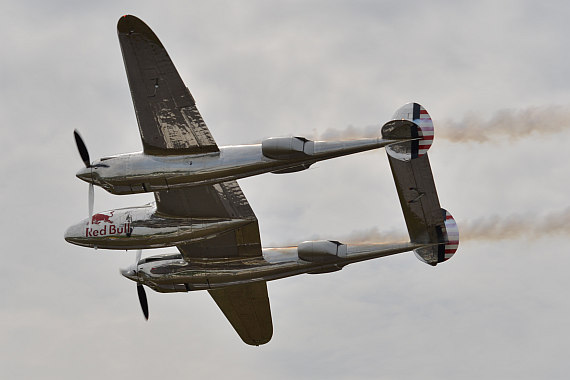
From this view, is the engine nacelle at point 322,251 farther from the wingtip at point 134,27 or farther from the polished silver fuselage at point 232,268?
the wingtip at point 134,27

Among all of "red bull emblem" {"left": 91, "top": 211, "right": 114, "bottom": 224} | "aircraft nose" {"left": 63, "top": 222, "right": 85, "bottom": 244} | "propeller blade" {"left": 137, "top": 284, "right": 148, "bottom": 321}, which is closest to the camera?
"red bull emblem" {"left": 91, "top": 211, "right": 114, "bottom": 224}

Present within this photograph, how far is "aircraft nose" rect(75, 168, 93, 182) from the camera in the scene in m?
47.1

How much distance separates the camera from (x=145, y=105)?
146 ft

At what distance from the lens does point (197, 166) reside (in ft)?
148

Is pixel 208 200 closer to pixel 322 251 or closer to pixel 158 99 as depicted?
pixel 322 251

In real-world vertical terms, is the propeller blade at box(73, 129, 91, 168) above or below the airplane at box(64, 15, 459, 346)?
above

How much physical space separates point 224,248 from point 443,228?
10.5m

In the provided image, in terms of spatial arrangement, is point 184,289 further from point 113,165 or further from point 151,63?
point 151,63

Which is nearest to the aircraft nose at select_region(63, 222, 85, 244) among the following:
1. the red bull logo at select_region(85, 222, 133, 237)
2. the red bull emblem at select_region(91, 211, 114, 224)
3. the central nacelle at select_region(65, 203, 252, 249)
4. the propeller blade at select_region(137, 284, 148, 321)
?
the central nacelle at select_region(65, 203, 252, 249)

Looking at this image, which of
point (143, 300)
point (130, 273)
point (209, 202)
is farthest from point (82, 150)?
point (143, 300)

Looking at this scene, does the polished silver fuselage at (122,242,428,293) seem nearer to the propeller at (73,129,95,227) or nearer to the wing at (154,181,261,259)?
the wing at (154,181,261,259)

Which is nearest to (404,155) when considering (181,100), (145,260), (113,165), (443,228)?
(443,228)

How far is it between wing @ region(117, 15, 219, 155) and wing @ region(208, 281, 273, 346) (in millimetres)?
12403

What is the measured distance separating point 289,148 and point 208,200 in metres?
7.47
